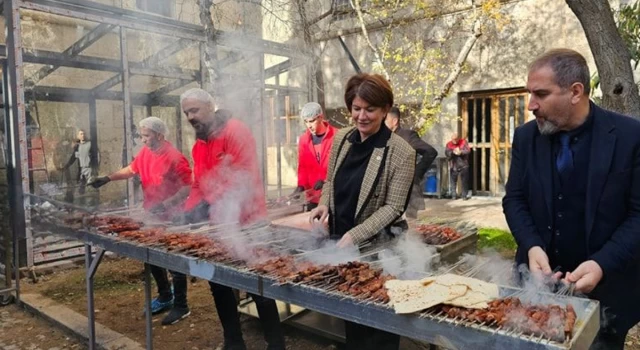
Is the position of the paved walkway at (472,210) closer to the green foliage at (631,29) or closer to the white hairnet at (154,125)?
the green foliage at (631,29)

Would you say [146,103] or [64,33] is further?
[64,33]

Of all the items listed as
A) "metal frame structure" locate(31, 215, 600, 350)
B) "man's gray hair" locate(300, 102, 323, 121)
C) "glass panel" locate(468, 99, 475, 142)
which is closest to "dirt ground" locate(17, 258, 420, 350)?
"metal frame structure" locate(31, 215, 600, 350)

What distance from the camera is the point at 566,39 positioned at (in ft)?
33.3

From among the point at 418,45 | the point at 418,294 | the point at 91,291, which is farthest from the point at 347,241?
the point at 418,45

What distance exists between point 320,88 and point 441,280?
8578mm

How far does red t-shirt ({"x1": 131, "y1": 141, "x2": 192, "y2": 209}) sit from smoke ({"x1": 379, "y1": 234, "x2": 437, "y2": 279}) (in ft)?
8.96

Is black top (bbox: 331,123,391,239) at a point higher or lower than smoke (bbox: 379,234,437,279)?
higher

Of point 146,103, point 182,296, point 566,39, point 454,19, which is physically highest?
point 454,19

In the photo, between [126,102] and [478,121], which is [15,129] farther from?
[478,121]

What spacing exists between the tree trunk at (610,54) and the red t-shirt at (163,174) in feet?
13.6

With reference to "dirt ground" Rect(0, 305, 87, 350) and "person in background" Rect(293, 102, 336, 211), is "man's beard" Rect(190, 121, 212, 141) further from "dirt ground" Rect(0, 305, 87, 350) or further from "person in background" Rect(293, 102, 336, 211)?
"dirt ground" Rect(0, 305, 87, 350)

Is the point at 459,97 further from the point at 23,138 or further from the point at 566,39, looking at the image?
the point at 23,138

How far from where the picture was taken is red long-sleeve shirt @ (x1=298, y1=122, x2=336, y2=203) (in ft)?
17.2

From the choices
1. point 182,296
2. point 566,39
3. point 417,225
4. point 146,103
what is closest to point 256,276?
point 417,225
